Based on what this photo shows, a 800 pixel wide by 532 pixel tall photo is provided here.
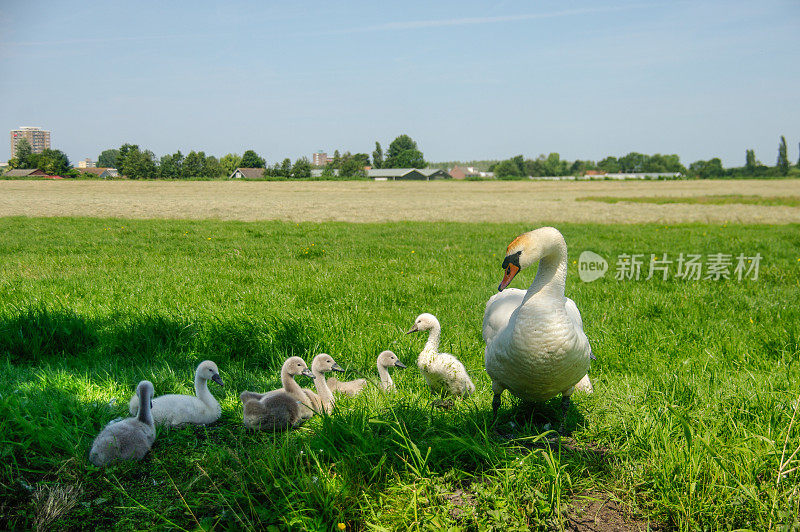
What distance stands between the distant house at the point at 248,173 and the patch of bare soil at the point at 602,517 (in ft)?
238

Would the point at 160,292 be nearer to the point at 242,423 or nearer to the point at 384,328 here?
the point at 384,328

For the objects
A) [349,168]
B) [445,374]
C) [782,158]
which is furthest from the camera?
[782,158]

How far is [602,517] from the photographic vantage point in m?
2.80

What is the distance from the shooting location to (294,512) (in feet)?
8.38

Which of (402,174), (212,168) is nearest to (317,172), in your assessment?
(212,168)

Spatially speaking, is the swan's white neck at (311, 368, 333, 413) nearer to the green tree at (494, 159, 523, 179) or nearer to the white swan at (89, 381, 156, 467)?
the white swan at (89, 381, 156, 467)

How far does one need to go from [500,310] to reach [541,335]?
50.2 inches

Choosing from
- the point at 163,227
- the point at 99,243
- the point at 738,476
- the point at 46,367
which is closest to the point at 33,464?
the point at 46,367

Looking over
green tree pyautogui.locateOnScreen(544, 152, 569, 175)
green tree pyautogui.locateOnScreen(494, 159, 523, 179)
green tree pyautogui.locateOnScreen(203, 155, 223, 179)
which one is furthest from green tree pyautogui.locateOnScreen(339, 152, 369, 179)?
green tree pyautogui.locateOnScreen(544, 152, 569, 175)

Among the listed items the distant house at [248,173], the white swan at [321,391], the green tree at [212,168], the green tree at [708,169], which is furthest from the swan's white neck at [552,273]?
the green tree at [708,169]

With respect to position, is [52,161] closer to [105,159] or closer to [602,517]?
[105,159]

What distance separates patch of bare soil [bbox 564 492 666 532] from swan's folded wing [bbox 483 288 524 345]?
1.60 metres

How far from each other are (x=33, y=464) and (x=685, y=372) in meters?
5.67

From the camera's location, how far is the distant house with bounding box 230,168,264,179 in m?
71.2
